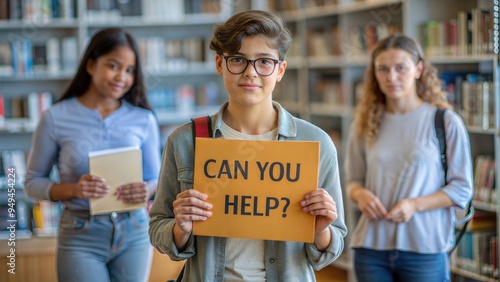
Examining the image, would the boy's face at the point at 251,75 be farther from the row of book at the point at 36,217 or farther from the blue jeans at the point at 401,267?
the row of book at the point at 36,217

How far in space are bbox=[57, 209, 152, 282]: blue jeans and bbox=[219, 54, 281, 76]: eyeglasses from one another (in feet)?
3.71

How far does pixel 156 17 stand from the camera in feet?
19.4

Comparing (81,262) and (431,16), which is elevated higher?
(431,16)

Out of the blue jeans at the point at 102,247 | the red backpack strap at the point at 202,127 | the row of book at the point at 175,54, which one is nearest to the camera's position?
the red backpack strap at the point at 202,127

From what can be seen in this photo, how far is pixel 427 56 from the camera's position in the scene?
172 inches

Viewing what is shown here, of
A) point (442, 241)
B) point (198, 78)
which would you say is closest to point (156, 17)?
point (198, 78)

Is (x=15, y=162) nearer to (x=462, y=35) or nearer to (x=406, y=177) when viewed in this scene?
(x=462, y=35)

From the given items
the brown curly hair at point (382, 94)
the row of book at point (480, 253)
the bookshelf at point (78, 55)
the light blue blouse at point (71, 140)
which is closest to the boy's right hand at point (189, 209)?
the light blue blouse at point (71, 140)

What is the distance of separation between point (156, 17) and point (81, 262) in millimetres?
3604

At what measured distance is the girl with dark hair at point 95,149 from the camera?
2674 mm

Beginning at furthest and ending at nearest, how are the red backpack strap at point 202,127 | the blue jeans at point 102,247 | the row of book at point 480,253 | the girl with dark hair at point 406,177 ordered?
the row of book at point 480,253, the girl with dark hair at point 406,177, the blue jeans at point 102,247, the red backpack strap at point 202,127

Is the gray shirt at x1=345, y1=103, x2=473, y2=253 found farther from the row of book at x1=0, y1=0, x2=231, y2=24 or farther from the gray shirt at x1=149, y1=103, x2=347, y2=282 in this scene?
the row of book at x1=0, y1=0, x2=231, y2=24

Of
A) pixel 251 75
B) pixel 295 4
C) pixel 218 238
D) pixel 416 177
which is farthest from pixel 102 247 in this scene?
pixel 295 4

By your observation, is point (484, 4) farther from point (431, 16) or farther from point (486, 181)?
point (486, 181)
